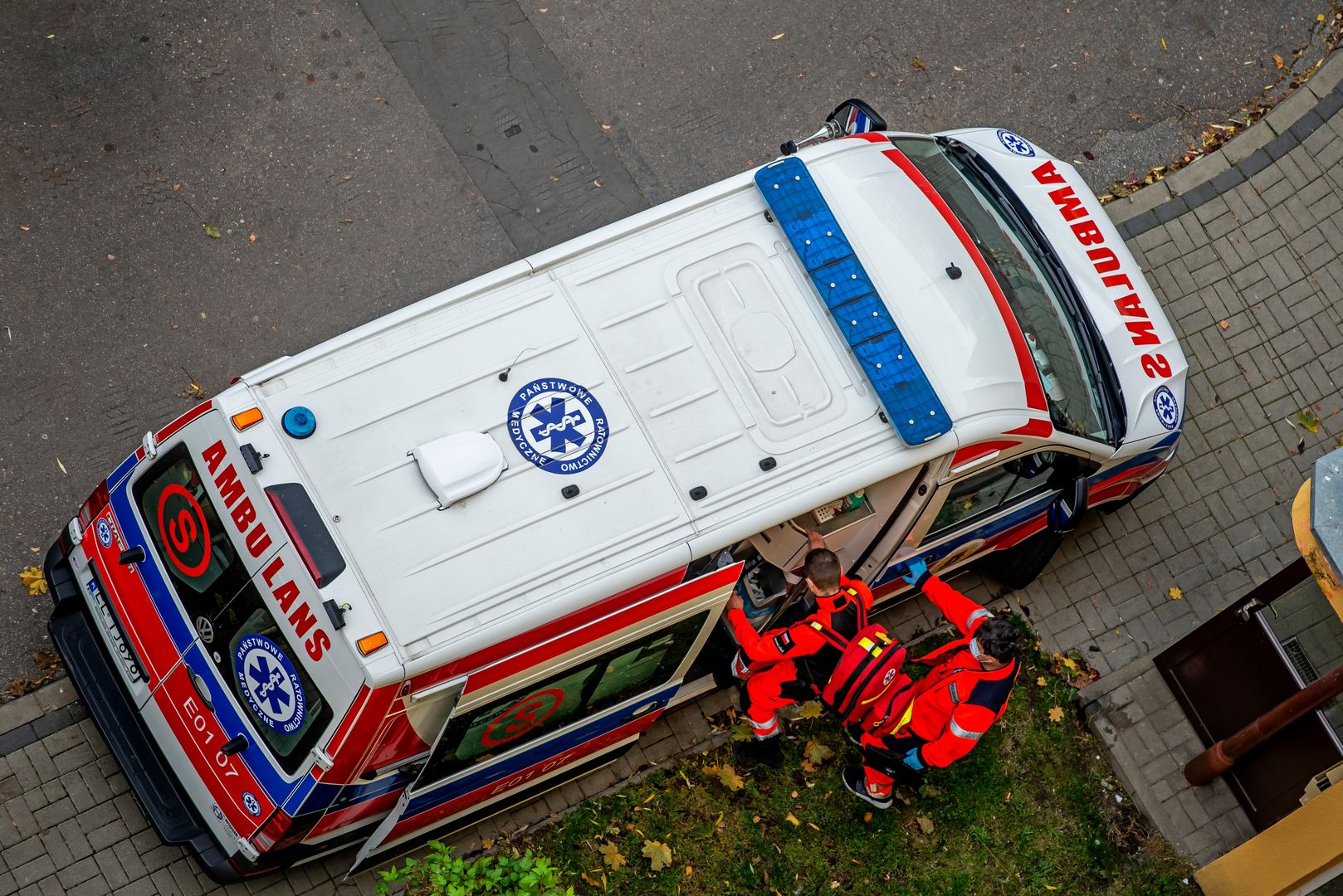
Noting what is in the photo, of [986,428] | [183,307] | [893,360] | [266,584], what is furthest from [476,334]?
[183,307]

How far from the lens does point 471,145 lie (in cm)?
838

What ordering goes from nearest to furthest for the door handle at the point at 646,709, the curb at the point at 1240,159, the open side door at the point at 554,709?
the open side door at the point at 554,709
the door handle at the point at 646,709
the curb at the point at 1240,159

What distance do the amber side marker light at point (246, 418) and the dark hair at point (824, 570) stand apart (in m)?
2.76

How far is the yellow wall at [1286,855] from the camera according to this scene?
6.33 metres

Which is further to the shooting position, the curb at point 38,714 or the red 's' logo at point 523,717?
the curb at point 38,714

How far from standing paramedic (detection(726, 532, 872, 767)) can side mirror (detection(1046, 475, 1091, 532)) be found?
1200 mm

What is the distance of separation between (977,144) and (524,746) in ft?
14.7

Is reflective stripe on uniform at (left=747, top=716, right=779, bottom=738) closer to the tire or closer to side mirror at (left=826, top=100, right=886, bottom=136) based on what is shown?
the tire

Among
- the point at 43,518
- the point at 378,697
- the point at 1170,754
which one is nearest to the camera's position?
the point at 378,697

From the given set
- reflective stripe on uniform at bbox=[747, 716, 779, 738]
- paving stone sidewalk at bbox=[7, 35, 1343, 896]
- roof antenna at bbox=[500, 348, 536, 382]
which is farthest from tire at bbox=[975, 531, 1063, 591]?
roof antenna at bbox=[500, 348, 536, 382]

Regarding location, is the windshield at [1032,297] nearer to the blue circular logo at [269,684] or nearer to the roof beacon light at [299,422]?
the roof beacon light at [299,422]

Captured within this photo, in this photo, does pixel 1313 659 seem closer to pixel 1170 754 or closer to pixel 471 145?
pixel 1170 754

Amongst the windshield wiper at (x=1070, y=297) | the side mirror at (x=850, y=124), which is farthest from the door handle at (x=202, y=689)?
the windshield wiper at (x=1070, y=297)

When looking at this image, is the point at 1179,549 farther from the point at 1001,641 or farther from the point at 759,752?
the point at 759,752
